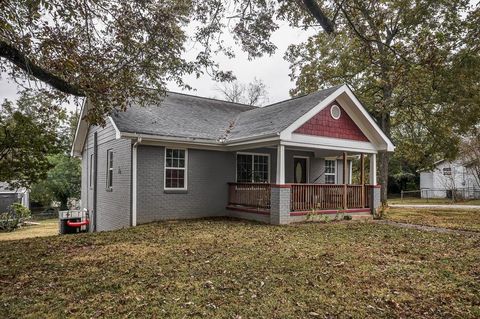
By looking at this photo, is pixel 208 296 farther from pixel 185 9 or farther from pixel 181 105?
pixel 181 105

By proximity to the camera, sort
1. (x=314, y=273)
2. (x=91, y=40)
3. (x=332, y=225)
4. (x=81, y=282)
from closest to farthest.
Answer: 1. (x=81, y=282)
2. (x=314, y=273)
3. (x=91, y=40)
4. (x=332, y=225)

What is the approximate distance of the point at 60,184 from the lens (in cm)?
2875

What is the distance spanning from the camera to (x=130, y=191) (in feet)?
39.3

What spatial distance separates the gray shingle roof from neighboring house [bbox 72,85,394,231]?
0.05m

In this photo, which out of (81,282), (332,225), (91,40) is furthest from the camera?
(332,225)

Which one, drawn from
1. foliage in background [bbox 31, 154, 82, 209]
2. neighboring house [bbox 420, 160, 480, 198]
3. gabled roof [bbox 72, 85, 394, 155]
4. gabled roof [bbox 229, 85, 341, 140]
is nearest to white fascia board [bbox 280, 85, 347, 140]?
gabled roof [bbox 72, 85, 394, 155]

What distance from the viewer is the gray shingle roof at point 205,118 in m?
12.2

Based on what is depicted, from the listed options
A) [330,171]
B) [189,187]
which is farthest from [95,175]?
[330,171]

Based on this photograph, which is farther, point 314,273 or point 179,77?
point 179,77

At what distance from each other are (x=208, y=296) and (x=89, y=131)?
50.0 feet

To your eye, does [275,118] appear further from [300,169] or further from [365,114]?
[300,169]

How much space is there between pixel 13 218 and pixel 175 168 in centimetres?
1620

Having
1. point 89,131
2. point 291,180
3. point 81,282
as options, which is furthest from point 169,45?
point 89,131

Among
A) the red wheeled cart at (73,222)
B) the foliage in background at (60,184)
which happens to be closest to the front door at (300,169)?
the red wheeled cart at (73,222)
